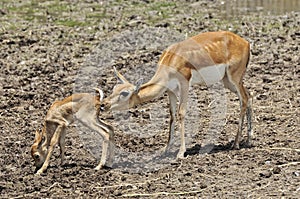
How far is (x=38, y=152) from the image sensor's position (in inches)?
327

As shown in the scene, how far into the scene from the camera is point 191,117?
1012 centimetres

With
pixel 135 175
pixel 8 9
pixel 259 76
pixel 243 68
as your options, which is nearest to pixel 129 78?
pixel 259 76

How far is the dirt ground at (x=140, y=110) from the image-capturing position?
7730 mm

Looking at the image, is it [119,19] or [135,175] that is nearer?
[135,175]

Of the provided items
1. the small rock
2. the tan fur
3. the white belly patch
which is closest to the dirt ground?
the small rock

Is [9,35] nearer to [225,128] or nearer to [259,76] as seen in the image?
[259,76]

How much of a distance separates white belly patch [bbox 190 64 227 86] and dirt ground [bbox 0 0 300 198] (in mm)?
767

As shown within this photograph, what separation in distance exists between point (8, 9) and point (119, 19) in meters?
2.97

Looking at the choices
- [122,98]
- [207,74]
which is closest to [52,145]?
[122,98]

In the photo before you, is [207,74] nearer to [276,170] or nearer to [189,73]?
[189,73]

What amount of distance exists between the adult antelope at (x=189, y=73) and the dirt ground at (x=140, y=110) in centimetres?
56

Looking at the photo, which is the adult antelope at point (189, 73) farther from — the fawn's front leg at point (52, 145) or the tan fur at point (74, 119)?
the fawn's front leg at point (52, 145)

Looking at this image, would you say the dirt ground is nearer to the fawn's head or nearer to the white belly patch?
the fawn's head

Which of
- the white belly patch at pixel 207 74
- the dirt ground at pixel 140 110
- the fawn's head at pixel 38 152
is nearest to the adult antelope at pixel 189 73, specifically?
the white belly patch at pixel 207 74
